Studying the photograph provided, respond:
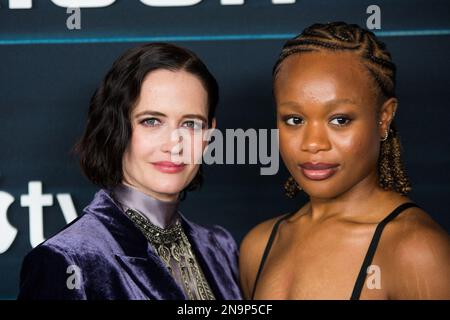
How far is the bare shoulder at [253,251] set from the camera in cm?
240

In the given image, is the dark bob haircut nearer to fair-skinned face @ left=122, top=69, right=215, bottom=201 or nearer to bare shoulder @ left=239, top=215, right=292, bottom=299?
fair-skinned face @ left=122, top=69, right=215, bottom=201

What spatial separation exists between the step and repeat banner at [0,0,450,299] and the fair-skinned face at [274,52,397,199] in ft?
3.27

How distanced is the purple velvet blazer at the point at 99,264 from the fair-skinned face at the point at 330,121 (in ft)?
1.66

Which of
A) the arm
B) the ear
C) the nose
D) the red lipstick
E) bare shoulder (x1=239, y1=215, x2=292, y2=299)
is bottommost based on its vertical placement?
bare shoulder (x1=239, y1=215, x2=292, y2=299)

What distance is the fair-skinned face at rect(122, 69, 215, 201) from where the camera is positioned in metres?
2.29

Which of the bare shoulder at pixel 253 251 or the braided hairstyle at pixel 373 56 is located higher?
Result: the braided hairstyle at pixel 373 56

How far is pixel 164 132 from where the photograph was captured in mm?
2312

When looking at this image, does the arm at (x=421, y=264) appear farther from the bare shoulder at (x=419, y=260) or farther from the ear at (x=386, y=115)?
the ear at (x=386, y=115)

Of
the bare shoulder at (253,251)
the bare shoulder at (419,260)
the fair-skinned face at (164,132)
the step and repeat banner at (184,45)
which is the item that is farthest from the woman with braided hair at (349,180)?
the step and repeat banner at (184,45)

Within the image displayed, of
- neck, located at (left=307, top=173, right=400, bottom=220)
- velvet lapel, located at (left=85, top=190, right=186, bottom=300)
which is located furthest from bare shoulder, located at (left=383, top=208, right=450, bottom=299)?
velvet lapel, located at (left=85, top=190, right=186, bottom=300)

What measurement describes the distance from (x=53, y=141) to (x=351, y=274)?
→ 5.21 feet

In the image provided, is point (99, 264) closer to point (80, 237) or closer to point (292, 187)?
point (80, 237)
